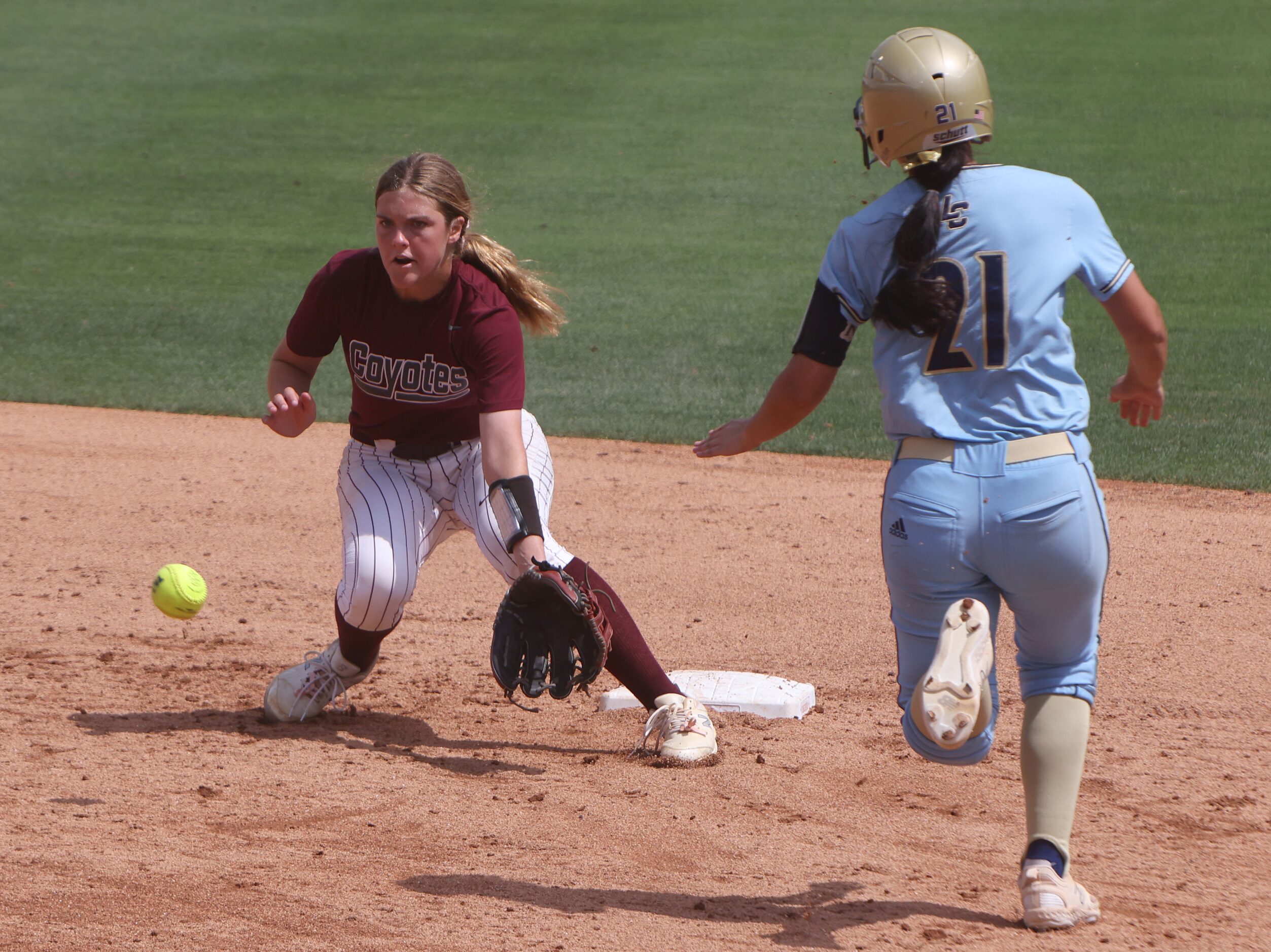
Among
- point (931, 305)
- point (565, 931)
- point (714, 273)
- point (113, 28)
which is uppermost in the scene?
point (113, 28)

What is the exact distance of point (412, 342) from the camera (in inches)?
156

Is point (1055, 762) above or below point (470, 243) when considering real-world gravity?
below

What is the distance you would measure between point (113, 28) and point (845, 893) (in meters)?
19.4

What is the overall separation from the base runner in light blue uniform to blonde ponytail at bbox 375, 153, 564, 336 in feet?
4.55

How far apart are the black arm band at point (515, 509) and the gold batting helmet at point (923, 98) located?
1.30 meters

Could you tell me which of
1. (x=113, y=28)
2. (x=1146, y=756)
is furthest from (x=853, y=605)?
(x=113, y=28)

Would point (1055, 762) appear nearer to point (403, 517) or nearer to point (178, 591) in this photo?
point (403, 517)

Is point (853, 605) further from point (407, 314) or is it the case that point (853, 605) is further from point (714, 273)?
point (714, 273)

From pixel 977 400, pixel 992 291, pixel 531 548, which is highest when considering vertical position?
pixel 992 291

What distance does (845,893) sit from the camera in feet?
10.5

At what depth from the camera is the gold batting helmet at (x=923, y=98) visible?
9.05 feet

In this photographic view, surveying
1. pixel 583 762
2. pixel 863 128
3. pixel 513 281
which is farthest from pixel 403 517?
pixel 863 128

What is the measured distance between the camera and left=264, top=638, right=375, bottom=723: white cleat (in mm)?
4273

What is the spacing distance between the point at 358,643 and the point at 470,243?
4.08 feet
